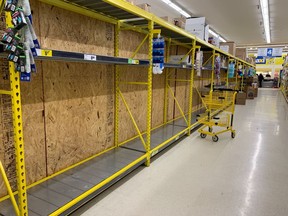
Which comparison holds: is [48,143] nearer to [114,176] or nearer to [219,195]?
[114,176]

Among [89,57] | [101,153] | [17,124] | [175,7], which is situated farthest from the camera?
[175,7]

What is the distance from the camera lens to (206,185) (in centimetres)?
258

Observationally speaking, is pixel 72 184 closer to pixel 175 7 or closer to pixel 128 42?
pixel 128 42

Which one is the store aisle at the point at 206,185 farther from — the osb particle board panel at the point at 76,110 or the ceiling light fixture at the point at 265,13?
the ceiling light fixture at the point at 265,13

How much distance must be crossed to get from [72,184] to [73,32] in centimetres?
163

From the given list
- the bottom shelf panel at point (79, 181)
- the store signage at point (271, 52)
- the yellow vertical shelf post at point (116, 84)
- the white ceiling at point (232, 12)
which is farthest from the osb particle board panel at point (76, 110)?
the store signage at point (271, 52)

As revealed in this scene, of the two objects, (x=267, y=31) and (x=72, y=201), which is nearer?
(x=72, y=201)

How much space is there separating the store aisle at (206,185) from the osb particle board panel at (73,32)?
5.52 ft

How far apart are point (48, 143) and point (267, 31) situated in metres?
14.4

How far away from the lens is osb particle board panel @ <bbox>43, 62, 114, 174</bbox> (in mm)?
2271

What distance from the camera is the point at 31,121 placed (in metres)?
2.07

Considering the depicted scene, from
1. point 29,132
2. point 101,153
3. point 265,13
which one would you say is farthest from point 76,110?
point 265,13

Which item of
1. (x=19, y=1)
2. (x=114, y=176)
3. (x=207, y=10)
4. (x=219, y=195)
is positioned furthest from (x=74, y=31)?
(x=207, y=10)

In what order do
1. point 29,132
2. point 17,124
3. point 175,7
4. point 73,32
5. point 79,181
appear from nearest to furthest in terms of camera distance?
point 17,124 < point 29,132 < point 79,181 < point 73,32 < point 175,7
